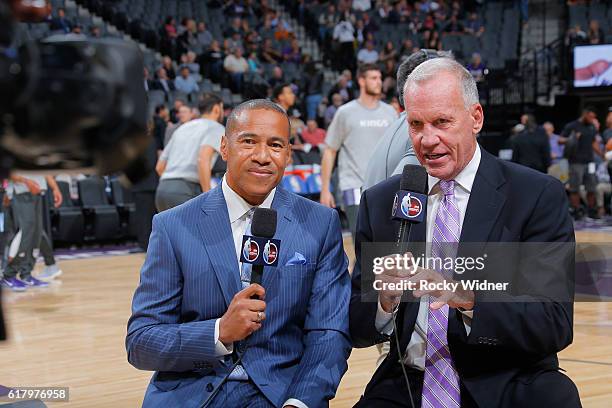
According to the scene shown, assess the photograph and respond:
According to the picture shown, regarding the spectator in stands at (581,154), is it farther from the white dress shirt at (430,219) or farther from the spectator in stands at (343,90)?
the white dress shirt at (430,219)

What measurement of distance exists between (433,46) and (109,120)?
20.0 m

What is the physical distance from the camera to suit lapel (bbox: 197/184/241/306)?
2.79m

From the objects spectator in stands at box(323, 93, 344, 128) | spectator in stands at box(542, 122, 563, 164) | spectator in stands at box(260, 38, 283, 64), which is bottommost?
spectator in stands at box(542, 122, 563, 164)

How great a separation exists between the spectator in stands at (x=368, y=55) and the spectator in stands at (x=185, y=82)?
4651 mm

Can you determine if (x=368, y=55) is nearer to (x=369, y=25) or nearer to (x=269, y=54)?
(x=369, y=25)

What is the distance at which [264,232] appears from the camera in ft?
8.50

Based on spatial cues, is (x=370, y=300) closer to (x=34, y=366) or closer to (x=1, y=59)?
(x=1, y=59)

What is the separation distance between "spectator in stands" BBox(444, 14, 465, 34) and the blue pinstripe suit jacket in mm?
19969

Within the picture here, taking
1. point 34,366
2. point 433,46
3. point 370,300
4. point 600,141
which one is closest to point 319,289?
point 370,300

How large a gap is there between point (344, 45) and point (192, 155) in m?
13.0

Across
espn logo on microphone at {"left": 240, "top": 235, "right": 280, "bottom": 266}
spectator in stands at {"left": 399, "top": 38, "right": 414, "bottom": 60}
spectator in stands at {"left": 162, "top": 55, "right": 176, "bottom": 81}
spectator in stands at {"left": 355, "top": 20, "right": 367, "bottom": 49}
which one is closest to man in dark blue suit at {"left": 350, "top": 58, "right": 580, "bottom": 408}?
espn logo on microphone at {"left": 240, "top": 235, "right": 280, "bottom": 266}

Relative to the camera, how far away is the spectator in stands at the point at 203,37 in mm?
18500

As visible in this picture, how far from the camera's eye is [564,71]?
20.6 meters

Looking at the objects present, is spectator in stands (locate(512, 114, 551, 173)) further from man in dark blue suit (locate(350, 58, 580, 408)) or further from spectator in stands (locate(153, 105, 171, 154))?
man in dark blue suit (locate(350, 58, 580, 408))
